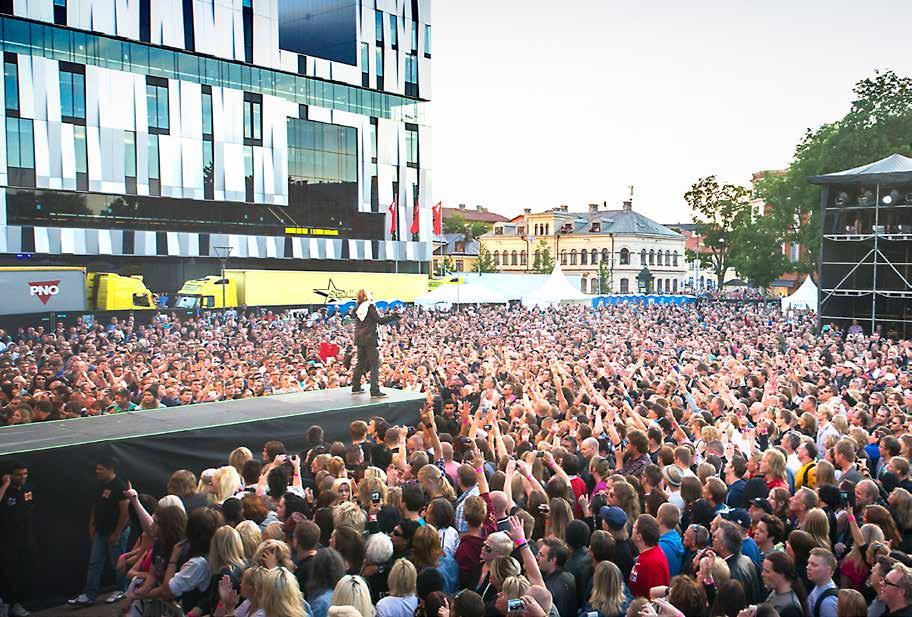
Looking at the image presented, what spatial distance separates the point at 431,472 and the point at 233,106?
1666 inches

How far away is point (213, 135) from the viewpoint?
42969 mm

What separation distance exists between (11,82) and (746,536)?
1585 inches

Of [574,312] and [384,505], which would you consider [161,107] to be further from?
[384,505]

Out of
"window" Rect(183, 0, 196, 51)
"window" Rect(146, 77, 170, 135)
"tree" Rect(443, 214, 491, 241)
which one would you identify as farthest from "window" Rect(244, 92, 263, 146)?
"tree" Rect(443, 214, 491, 241)

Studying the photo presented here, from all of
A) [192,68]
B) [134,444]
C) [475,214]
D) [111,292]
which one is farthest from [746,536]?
[475,214]

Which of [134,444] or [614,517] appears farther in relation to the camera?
[134,444]

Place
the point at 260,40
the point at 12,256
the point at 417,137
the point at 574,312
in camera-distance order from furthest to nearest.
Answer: the point at 417,137 < the point at 260,40 < the point at 12,256 < the point at 574,312

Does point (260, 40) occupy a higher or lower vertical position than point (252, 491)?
higher

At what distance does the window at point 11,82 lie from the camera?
116 ft

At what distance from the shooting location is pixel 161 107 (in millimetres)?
40969

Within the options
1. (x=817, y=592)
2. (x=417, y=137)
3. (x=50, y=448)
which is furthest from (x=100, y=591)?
(x=417, y=137)

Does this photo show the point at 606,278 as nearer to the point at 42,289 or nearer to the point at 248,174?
the point at 248,174

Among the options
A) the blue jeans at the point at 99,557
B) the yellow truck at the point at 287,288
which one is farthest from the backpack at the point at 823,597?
the yellow truck at the point at 287,288

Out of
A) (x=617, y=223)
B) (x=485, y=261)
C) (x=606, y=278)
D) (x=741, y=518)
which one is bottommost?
(x=606, y=278)
